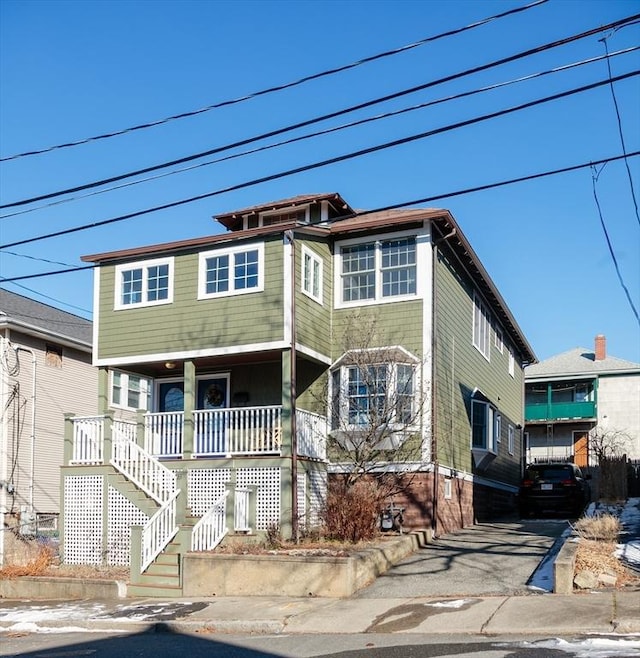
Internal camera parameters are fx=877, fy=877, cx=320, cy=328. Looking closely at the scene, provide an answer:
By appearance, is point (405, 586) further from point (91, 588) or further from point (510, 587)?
point (91, 588)

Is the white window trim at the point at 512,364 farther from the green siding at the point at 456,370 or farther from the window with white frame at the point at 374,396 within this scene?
the window with white frame at the point at 374,396

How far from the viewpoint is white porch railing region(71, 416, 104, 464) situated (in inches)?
755

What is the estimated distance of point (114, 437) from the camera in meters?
18.9

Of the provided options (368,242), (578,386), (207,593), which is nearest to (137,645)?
(207,593)

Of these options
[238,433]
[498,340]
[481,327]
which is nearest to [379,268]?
[238,433]

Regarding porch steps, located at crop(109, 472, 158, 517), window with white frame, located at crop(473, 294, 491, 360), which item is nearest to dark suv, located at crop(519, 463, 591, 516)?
window with white frame, located at crop(473, 294, 491, 360)

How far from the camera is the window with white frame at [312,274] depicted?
19.3m

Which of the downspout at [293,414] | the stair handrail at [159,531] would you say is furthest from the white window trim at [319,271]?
the stair handrail at [159,531]

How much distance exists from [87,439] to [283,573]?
692cm

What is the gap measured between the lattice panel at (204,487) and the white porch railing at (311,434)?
167cm

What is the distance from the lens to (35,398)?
926 inches

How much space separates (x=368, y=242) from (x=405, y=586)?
876cm

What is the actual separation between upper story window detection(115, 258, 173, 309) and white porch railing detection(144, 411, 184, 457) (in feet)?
8.61

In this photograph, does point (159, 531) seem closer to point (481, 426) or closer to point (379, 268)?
point (379, 268)
